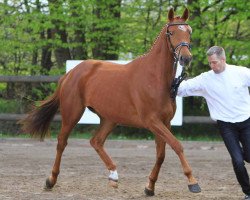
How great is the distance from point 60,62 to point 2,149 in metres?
5.57

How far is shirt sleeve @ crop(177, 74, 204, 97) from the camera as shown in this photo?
6363 mm

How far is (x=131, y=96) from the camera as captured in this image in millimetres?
6773

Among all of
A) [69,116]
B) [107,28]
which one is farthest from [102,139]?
[107,28]

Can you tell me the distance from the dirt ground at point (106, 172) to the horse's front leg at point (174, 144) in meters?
0.71

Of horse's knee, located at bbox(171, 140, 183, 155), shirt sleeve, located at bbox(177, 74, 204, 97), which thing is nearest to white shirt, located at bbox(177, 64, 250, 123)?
shirt sleeve, located at bbox(177, 74, 204, 97)

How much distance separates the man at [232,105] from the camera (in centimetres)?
604

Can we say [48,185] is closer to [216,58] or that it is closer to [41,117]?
[41,117]

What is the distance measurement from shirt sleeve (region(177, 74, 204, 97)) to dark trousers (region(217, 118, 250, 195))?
1.48ft

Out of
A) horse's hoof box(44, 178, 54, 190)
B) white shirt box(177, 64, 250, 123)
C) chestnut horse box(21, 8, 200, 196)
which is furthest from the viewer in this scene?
horse's hoof box(44, 178, 54, 190)

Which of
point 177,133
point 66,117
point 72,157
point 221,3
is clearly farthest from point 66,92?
point 221,3

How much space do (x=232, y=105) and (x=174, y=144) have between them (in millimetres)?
707

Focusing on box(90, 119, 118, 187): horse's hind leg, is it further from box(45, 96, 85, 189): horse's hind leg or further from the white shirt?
the white shirt

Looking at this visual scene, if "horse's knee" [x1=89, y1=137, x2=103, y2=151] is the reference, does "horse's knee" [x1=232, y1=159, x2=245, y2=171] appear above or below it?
above

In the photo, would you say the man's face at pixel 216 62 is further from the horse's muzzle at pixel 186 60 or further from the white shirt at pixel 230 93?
the horse's muzzle at pixel 186 60
